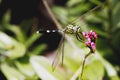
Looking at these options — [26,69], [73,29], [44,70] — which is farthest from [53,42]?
[73,29]

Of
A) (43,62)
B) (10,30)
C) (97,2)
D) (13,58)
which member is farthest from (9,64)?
(97,2)

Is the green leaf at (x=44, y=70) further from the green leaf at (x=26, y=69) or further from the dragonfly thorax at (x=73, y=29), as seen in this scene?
the dragonfly thorax at (x=73, y=29)

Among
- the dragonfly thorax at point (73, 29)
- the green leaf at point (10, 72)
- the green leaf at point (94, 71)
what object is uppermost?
the dragonfly thorax at point (73, 29)

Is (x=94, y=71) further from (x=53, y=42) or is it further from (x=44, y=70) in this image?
(x=53, y=42)

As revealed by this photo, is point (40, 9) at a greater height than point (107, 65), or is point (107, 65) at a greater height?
point (40, 9)

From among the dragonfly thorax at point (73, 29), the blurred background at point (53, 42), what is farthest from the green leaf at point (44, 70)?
the dragonfly thorax at point (73, 29)

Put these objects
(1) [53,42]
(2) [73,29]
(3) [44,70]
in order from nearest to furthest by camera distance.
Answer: (2) [73,29], (3) [44,70], (1) [53,42]

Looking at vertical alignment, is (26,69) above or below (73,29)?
below

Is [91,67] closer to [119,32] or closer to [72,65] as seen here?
[72,65]
